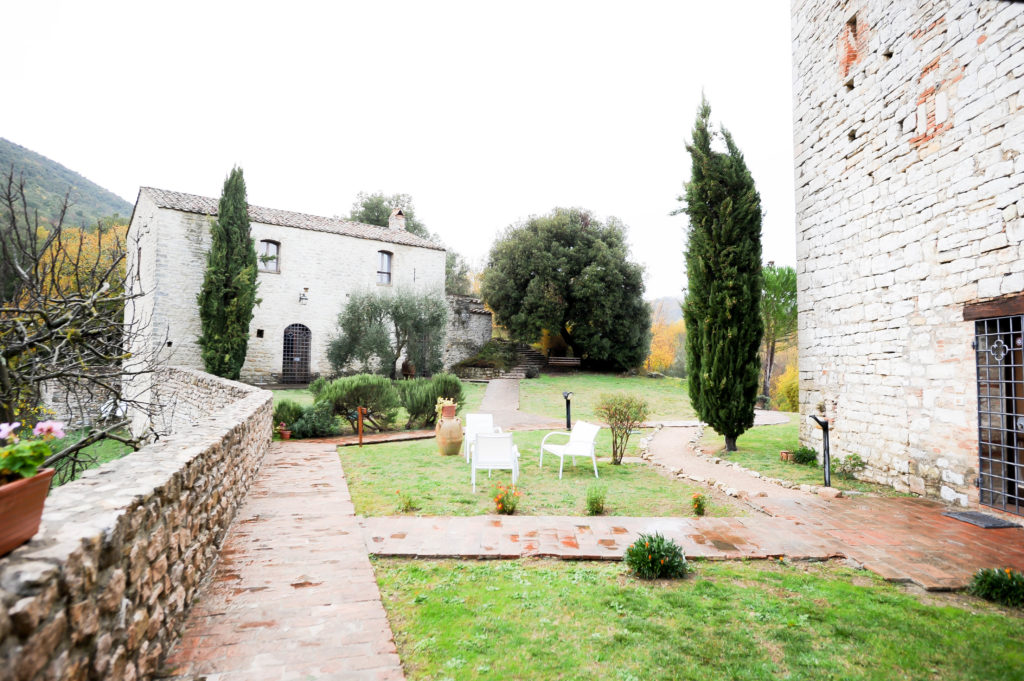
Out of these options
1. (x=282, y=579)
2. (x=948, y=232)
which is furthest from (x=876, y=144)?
(x=282, y=579)

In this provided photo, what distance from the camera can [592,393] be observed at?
17281 millimetres

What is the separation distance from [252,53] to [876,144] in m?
11.3

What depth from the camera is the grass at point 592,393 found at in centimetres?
1396

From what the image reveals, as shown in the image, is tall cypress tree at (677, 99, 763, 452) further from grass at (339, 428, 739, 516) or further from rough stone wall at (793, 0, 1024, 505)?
grass at (339, 428, 739, 516)

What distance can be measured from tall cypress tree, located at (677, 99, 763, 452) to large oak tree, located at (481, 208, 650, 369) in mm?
13885

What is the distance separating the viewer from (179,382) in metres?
12.3

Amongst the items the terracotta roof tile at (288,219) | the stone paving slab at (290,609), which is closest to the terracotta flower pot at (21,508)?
the stone paving slab at (290,609)

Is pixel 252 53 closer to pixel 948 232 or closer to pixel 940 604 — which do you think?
pixel 948 232

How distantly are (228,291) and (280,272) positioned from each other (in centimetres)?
291

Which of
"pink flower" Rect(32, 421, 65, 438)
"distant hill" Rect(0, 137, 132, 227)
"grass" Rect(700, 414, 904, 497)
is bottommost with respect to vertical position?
"grass" Rect(700, 414, 904, 497)

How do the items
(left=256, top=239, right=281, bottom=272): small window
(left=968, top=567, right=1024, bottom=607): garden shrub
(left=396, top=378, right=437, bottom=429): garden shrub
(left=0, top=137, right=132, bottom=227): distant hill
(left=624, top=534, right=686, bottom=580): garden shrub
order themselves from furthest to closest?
(left=0, top=137, right=132, bottom=227): distant hill
(left=256, top=239, right=281, bottom=272): small window
(left=396, top=378, right=437, bottom=429): garden shrub
(left=624, top=534, right=686, bottom=580): garden shrub
(left=968, top=567, right=1024, bottom=607): garden shrub

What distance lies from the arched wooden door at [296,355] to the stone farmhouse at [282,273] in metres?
0.04

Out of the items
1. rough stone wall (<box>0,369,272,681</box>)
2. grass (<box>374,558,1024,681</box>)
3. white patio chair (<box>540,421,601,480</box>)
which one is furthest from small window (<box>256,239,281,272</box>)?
grass (<box>374,558,1024,681</box>)

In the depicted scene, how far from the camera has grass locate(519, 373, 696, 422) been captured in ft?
45.8
